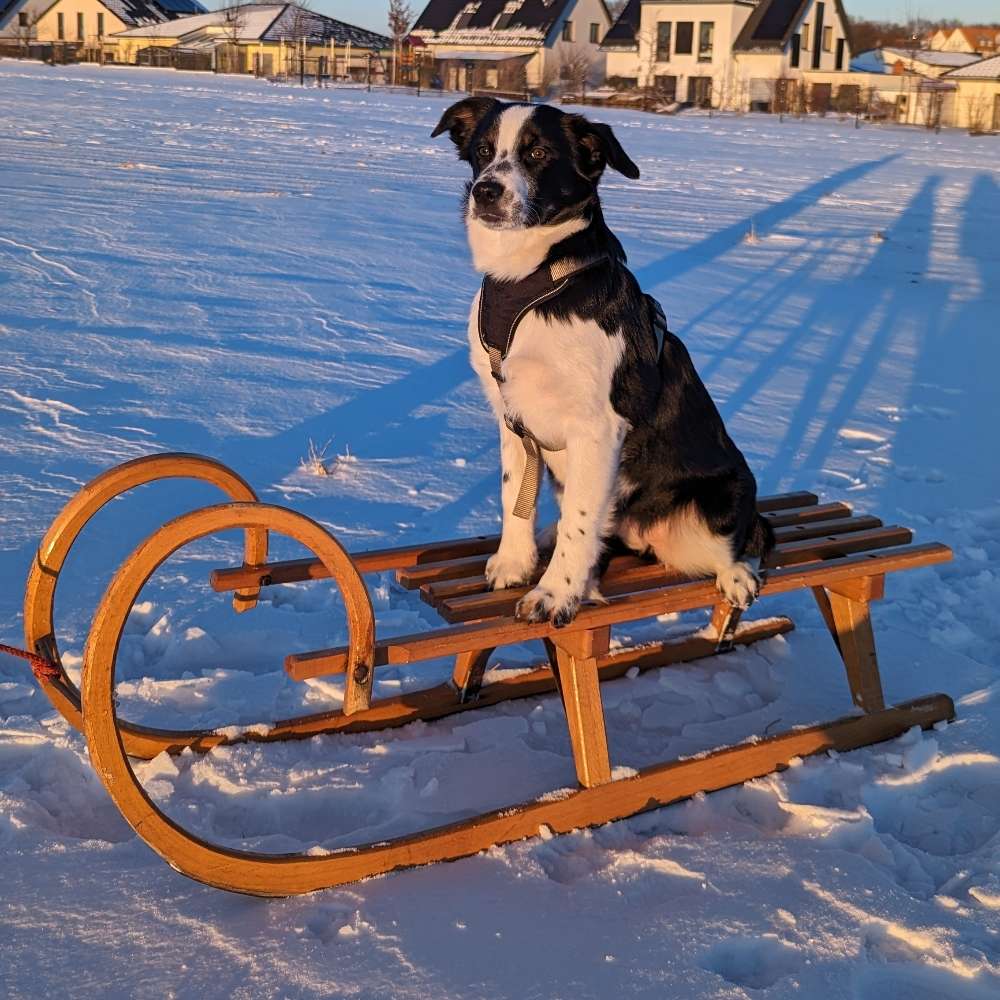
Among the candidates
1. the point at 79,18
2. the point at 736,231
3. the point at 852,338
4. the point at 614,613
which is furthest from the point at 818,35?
the point at 614,613

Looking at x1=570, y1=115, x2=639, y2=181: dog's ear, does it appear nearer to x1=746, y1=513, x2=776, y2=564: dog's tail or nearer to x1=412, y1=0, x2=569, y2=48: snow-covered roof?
x1=746, y1=513, x2=776, y2=564: dog's tail

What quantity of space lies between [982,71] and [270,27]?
112 feet

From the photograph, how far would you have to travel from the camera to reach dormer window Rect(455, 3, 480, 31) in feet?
179

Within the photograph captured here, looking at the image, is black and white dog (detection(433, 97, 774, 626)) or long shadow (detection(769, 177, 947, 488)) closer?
black and white dog (detection(433, 97, 774, 626))

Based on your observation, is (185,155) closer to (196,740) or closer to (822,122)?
(196,740)

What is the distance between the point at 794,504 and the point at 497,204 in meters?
1.91

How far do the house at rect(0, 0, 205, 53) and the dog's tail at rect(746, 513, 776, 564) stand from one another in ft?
218

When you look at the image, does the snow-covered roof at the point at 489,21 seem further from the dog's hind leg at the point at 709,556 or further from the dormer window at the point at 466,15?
the dog's hind leg at the point at 709,556

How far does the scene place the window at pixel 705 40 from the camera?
159 feet

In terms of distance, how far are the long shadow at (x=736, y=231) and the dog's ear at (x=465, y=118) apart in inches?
249

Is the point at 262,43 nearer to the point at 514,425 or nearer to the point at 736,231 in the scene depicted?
the point at 736,231

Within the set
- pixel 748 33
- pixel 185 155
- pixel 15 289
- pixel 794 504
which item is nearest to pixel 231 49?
pixel 748 33

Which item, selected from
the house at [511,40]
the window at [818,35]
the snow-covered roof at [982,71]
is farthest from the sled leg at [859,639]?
the window at [818,35]

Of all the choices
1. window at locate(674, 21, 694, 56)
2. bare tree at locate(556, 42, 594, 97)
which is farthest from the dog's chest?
window at locate(674, 21, 694, 56)
